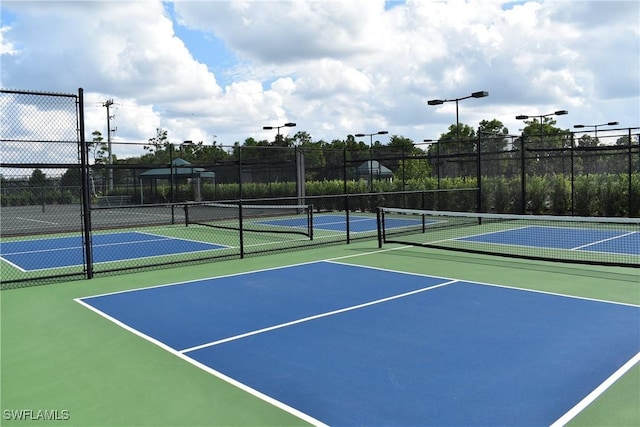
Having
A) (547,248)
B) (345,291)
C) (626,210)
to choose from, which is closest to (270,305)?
(345,291)

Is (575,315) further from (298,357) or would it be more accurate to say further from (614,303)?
(298,357)

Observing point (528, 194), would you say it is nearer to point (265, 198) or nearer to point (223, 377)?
point (265, 198)

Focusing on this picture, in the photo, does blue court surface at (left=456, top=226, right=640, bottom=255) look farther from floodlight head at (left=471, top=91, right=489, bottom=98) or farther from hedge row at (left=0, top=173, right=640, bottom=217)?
floodlight head at (left=471, top=91, right=489, bottom=98)

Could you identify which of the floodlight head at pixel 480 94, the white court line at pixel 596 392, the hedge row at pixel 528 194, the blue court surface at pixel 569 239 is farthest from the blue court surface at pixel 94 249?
the floodlight head at pixel 480 94

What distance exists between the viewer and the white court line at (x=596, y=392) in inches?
157

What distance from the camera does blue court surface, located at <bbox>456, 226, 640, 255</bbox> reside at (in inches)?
499

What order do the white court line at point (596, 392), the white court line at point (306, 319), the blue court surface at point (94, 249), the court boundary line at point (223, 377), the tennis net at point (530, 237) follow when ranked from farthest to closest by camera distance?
1. the blue court surface at point (94, 249)
2. the tennis net at point (530, 237)
3. the white court line at point (306, 319)
4. the court boundary line at point (223, 377)
5. the white court line at point (596, 392)

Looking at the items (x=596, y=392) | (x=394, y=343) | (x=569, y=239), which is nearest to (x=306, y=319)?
(x=394, y=343)

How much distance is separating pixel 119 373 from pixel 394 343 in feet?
9.13

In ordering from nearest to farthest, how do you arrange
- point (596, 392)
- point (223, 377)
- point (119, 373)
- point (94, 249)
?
1. point (596, 392)
2. point (223, 377)
3. point (119, 373)
4. point (94, 249)

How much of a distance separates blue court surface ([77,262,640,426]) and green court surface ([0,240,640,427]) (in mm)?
229

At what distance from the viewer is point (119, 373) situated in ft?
16.9

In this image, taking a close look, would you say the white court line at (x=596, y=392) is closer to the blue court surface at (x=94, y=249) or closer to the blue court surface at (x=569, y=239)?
the blue court surface at (x=569, y=239)

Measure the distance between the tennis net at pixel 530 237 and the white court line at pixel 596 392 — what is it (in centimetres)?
484
